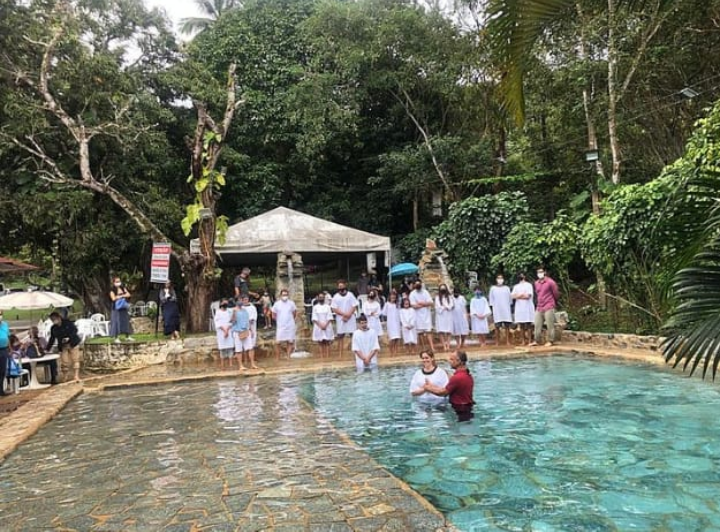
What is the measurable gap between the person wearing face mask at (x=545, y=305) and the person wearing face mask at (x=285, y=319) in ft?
17.5

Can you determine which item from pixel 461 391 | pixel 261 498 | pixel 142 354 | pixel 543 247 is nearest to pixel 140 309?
pixel 142 354

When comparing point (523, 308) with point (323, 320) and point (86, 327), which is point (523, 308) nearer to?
point (323, 320)

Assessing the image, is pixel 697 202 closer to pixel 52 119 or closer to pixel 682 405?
pixel 682 405

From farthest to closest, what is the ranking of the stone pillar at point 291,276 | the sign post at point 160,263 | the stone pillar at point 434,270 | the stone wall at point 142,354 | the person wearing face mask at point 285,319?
the stone pillar at point 434,270 < the stone pillar at point 291,276 < the stone wall at point 142,354 < the person wearing face mask at point 285,319 < the sign post at point 160,263

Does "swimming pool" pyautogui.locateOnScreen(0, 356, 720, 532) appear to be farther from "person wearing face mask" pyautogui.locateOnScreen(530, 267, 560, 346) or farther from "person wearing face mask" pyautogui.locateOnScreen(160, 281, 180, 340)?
"person wearing face mask" pyautogui.locateOnScreen(160, 281, 180, 340)

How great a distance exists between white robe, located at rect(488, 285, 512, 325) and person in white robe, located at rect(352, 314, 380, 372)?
3.66m

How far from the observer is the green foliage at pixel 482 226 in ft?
60.7

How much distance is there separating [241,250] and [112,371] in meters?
4.61

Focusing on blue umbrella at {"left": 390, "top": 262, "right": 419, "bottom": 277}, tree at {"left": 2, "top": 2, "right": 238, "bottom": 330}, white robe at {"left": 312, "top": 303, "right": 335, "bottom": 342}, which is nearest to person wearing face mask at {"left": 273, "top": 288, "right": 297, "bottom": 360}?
white robe at {"left": 312, "top": 303, "right": 335, "bottom": 342}

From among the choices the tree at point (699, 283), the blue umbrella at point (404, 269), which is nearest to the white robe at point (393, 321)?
the blue umbrella at point (404, 269)

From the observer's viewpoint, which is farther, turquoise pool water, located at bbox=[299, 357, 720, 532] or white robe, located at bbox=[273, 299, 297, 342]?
white robe, located at bbox=[273, 299, 297, 342]

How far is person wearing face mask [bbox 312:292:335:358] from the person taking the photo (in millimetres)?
13812

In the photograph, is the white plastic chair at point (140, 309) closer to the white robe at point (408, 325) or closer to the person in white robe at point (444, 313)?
the white robe at point (408, 325)

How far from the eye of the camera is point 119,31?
814 inches
